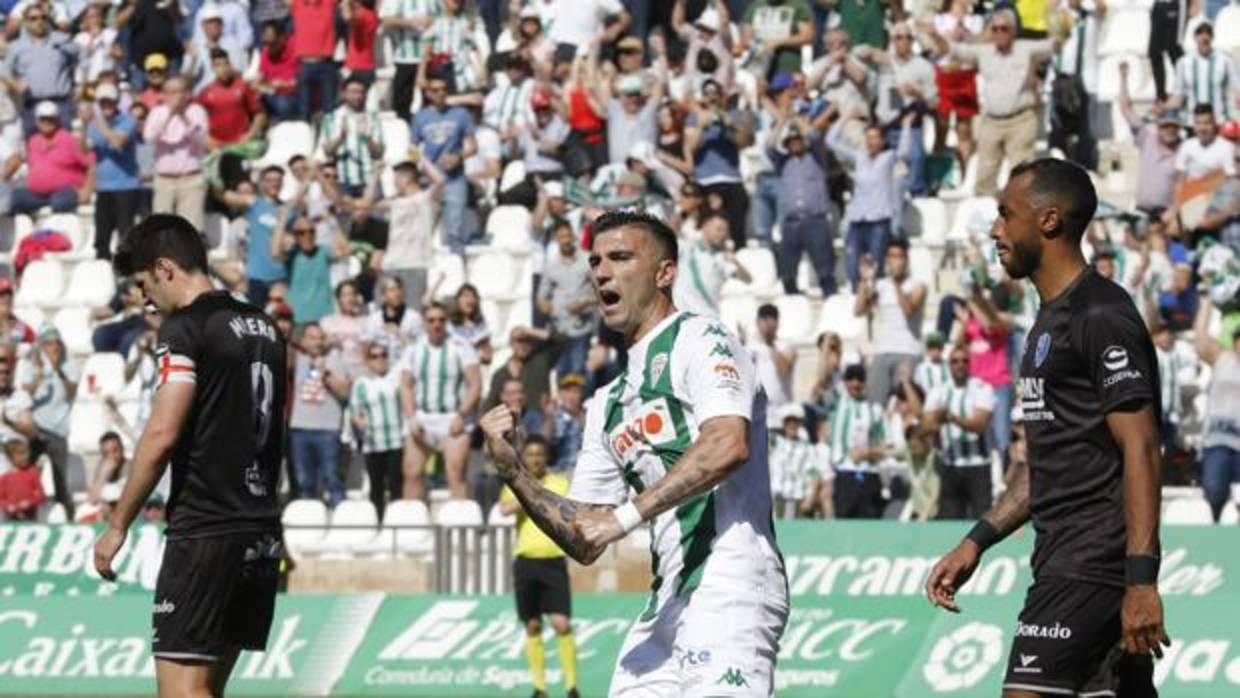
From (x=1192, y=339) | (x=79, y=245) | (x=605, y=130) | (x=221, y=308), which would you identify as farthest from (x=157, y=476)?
(x=79, y=245)

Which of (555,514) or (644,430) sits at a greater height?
(644,430)

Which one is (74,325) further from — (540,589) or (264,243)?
(540,589)

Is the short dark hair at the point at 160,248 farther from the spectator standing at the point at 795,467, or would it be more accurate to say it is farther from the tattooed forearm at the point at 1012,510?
the spectator standing at the point at 795,467

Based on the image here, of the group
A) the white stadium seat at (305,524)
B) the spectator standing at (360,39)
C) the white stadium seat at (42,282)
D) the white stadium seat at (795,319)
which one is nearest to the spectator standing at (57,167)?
the white stadium seat at (42,282)

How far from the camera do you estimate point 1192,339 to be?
76.9 feet

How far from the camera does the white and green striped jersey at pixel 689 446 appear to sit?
28.1 ft

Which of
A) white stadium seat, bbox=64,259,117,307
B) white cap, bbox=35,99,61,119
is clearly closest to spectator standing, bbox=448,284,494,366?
white stadium seat, bbox=64,259,117,307

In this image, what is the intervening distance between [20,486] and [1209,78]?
1115cm

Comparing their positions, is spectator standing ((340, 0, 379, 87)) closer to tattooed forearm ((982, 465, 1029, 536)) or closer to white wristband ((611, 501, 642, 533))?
tattooed forearm ((982, 465, 1029, 536))

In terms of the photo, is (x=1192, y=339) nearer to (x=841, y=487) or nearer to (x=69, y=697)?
(x=841, y=487)

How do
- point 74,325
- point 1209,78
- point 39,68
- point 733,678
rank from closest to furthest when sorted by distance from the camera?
1. point 733,678
2. point 1209,78
3. point 74,325
4. point 39,68

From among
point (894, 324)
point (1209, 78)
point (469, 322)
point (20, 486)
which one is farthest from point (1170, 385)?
point (20, 486)

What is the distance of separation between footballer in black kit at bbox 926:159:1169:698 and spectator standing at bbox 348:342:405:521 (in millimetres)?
15545

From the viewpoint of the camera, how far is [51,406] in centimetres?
2569
